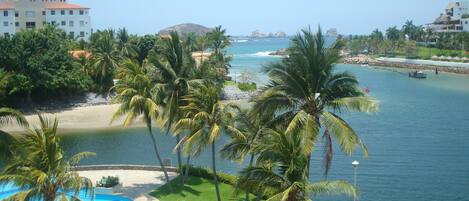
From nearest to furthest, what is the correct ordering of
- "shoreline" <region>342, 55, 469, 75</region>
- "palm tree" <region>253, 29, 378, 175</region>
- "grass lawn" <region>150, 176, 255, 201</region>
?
"palm tree" <region>253, 29, 378, 175</region> → "grass lawn" <region>150, 176, 255, 201</region> → "shoreline" <region>342, 55, 469, 75</region>

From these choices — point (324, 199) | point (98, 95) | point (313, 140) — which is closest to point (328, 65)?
point (313, 140)

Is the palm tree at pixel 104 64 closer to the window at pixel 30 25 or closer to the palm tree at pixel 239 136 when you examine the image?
the window at pixel 30 25

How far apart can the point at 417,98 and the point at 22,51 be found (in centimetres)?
6069

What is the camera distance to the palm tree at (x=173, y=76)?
29547mm

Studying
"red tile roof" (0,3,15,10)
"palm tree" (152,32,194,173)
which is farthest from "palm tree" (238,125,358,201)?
"red tile roof" (0,3,15,10)

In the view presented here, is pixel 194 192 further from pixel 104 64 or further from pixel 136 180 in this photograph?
pixel 104 64

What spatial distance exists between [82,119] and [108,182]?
1252 inches

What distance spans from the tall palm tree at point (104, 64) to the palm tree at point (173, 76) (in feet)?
140

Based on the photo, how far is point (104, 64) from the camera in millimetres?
71938

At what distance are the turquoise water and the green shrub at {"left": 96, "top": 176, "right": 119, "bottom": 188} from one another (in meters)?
10.4

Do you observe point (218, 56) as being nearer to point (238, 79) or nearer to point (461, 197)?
point (238, 79)

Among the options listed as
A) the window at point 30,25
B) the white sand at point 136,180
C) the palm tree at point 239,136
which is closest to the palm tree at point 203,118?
the palm tree at point 239,136

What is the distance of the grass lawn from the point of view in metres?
30.4

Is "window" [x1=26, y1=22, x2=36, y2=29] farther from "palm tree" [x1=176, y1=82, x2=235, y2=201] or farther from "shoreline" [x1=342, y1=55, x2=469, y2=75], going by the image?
"palm tree" [x1=176, y1=82, x2=235, y2=201]
